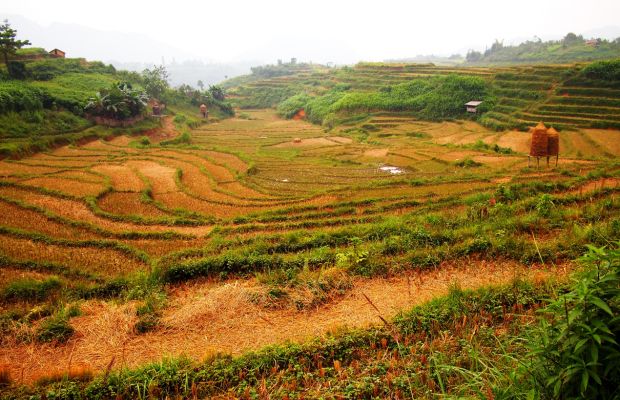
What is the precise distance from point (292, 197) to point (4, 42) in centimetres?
3520

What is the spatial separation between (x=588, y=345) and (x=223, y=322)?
5766 mm

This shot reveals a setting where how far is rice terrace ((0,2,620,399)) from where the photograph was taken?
4.77 meters

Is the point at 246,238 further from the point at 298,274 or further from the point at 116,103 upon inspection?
the point at 116,103

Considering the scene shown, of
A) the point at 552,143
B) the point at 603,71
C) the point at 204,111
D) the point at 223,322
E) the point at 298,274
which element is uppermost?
the point at 603,71


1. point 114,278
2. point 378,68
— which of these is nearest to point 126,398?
point 114,278

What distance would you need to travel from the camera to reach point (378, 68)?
68.8 m

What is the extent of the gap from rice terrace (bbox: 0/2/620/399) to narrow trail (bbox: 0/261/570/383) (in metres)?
0.04

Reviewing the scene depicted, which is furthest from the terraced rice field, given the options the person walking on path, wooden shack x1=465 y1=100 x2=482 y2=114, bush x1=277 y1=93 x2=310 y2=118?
bush x1=277 y1=93 x2=310 y2=118

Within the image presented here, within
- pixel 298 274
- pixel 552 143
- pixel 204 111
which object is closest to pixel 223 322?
pixel 298 274

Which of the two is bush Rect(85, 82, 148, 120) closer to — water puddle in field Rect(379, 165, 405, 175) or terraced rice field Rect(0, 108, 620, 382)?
terraced rice field Rect(0, 108, 620, 382)

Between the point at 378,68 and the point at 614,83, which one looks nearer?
the point at 614,83

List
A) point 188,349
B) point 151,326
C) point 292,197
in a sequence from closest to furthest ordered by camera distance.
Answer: point 188,349 < point 151,326 < point 292,197

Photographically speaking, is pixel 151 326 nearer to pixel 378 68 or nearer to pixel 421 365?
pixel 421 365

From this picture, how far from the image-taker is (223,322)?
708 cm
